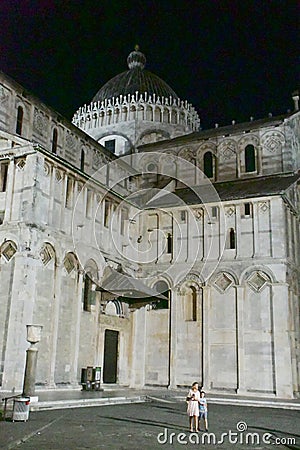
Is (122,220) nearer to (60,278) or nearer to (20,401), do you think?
(60,278)

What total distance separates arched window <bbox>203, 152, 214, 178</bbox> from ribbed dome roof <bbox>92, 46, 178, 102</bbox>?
9.07m

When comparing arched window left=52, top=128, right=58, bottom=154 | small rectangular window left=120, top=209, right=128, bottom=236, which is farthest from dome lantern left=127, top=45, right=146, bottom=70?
small rectangular window left=120, top=209, right=128, bottom=236

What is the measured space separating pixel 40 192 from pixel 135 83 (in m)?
22.6

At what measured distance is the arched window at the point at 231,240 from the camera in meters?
27.7

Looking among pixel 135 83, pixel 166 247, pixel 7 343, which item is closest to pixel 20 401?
pixel 7 343

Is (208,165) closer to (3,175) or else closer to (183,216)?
(183,216)

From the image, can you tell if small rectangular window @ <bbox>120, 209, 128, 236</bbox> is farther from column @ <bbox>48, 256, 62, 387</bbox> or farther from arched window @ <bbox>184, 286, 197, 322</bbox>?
column @ <bbox>48, 256, 62, 387</bbox>

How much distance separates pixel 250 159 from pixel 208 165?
2858 mm

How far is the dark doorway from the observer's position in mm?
26250

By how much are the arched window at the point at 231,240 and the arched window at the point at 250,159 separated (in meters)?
7.35

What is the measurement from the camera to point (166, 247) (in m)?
29.3

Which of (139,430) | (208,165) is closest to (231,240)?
(208,165)

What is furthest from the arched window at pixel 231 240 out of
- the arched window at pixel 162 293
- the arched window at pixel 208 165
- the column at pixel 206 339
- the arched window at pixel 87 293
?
the arched window at pixel 208 165

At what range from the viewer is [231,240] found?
91.2 ft
